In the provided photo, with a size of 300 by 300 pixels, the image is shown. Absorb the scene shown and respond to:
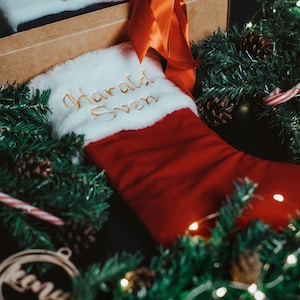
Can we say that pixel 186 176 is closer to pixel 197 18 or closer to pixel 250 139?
pixel 250 139

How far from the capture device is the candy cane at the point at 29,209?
77 centimetres

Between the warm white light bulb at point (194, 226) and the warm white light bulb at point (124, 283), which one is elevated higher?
the warm white light bulb at point (124, 283)

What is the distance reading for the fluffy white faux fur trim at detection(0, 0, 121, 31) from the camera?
3.43 ft

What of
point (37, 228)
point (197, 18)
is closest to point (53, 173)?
point (37, 228)

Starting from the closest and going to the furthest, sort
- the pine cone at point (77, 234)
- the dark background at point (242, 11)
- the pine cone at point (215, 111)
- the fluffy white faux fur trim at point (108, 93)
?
the pine cone at point (77, 234) → the fluffy white faux fur trim at point (108, 93) → the pine cone at point (215, 111) → the dark background at point (242, 11)

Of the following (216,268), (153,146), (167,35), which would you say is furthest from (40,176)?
(167,35)

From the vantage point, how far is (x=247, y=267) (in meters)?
0.64

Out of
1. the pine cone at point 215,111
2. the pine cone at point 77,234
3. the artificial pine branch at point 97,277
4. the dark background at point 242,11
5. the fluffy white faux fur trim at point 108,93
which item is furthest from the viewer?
the dark background at point 242,11

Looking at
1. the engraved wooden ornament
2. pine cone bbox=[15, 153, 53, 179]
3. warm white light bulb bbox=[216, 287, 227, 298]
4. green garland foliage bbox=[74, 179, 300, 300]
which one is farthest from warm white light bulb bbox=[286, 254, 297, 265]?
pine cone bbox=[15, 153, 53, 179]

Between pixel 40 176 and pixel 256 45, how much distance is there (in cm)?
59

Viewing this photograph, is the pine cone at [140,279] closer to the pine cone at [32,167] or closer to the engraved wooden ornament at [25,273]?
the engraved wooden ornament at [25,273]

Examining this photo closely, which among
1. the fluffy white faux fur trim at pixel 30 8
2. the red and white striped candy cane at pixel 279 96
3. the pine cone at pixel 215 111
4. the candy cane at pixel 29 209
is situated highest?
the fluffy white faux fur trim at pixel 30 8

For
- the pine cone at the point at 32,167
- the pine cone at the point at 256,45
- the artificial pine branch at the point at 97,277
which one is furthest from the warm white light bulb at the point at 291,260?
the pine cone at the point at 256,45

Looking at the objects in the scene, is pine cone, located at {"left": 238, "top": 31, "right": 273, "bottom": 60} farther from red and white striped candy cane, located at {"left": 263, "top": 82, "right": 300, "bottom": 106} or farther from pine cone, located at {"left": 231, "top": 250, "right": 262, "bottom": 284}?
pine cone, located at {"left": 231, "top": 250, "right": 262, "bottom": 284}
